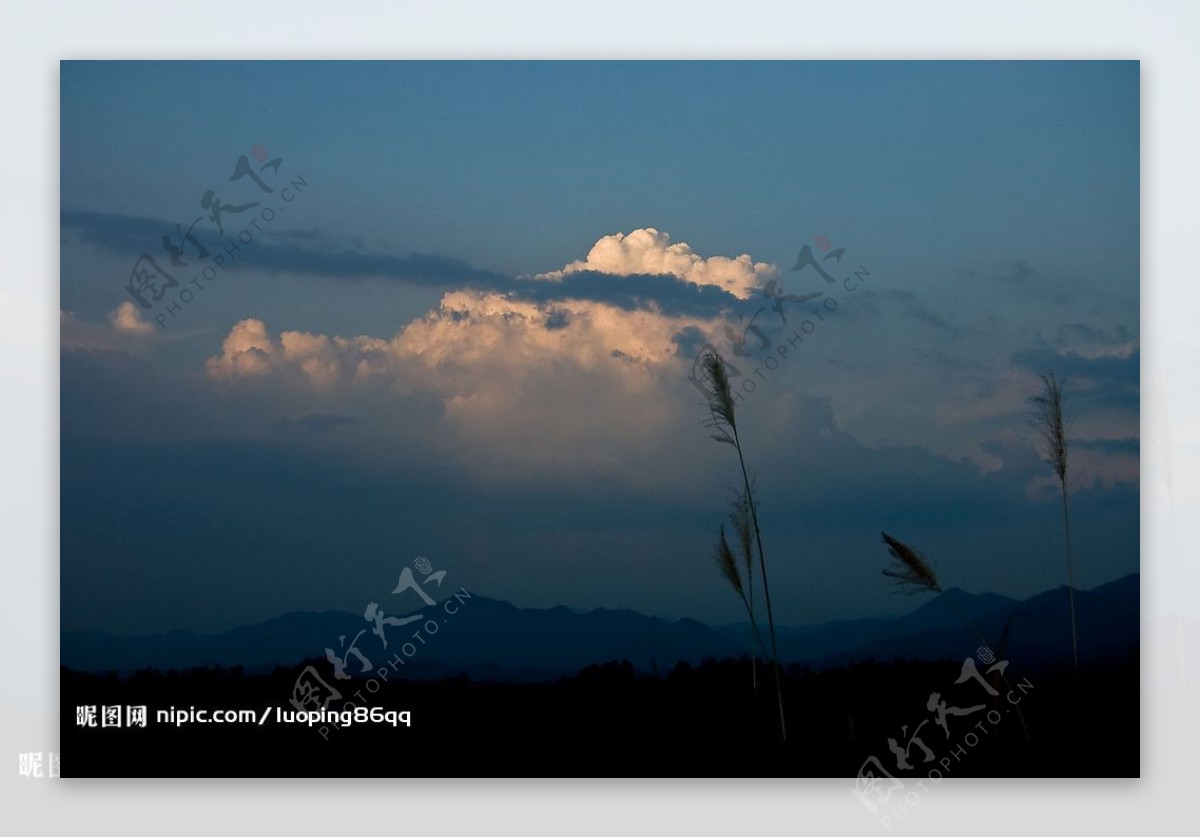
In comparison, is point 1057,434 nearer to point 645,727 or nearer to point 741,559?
point 741,559

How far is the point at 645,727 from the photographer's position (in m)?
3.54

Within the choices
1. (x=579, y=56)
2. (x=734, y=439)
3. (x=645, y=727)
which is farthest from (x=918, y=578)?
(x=579, y=56)

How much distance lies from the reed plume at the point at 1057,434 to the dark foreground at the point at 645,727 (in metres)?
0.25

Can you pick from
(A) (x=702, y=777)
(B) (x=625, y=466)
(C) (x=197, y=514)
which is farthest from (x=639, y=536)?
(C) (x=197, y=514)

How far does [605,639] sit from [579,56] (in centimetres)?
165

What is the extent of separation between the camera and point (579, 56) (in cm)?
354

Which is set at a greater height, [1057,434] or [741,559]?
[1057,434]

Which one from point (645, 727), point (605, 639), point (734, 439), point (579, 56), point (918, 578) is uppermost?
point (579, 56)

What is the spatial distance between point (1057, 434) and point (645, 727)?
1418mm

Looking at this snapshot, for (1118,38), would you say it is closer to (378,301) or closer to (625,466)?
(625,466)

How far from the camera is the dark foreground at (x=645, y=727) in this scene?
3467 millimetres

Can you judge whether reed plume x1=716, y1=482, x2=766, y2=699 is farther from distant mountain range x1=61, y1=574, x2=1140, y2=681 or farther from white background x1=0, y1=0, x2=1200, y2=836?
white background x1=0, y1=0, x2=1200, y2=836

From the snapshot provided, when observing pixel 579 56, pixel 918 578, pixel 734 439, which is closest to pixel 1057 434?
pixel 918 578

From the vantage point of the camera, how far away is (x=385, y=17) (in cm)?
354
